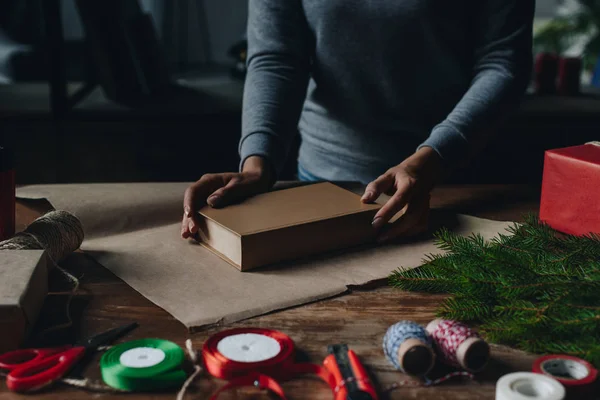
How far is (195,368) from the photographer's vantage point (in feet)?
2.19

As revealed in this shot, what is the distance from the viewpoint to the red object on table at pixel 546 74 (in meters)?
2.27

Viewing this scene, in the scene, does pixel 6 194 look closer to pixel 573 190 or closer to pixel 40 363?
pixel 40 363

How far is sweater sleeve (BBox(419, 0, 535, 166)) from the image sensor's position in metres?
1.26

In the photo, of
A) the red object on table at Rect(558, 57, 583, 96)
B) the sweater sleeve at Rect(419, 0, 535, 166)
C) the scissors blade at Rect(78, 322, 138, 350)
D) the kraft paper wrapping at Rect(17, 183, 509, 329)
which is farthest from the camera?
the red object on table at Rect(558, 57, 583, 96)

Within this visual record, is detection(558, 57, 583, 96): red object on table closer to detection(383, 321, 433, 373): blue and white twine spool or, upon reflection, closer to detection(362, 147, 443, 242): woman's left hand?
detection(362, 147, 443, 242): woman's left hand

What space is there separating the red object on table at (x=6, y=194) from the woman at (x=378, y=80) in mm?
383

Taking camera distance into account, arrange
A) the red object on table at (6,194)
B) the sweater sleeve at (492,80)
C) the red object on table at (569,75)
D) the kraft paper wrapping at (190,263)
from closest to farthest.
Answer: the kraft paper wrapping at (190,263) → the red object on table at (6,194) → the sweater sleeve at (492,80) → the red object on table at (569,75)

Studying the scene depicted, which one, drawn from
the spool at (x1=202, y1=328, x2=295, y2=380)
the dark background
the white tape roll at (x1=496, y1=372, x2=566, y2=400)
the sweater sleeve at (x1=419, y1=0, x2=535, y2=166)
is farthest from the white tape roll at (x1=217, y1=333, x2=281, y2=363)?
the dark background

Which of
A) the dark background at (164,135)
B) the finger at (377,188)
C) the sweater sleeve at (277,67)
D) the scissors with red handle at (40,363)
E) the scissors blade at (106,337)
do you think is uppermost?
the sweater sleeve at (277,67)

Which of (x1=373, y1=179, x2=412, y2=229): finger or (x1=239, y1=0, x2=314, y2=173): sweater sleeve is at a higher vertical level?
(x1=239, y1=0, x2=314, y2=173): sweater sleeve

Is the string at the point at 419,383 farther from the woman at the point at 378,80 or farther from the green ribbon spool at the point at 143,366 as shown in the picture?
the woman at the point at 378,80

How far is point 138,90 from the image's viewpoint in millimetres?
2074

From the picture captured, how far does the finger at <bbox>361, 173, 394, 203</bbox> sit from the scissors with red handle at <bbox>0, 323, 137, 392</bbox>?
464mm

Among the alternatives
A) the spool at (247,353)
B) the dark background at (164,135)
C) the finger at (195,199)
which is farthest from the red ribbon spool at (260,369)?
the dark background at (164,135)
